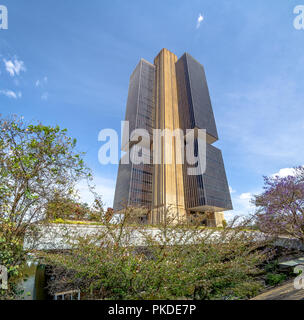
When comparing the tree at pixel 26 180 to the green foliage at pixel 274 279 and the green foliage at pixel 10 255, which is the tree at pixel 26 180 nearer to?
the green foliage at pixel 10 255

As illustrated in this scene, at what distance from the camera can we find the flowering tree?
8.08 metres

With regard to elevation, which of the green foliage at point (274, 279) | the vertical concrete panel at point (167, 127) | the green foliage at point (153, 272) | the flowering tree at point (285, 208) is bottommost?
the green foliage at point (274, 279)

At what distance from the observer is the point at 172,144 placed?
40.4m

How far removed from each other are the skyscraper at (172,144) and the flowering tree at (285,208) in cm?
2347

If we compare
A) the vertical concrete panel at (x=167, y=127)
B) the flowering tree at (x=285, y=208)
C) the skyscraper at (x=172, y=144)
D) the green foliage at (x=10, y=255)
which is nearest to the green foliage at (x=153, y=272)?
the green foliage at (x=10, y=255)

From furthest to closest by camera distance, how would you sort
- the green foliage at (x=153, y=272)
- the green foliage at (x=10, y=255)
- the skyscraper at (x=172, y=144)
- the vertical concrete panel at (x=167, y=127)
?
the skyscraper at (x=172, y=144) < the vertical concrete panel at (x=167, y=127) < the green foliage at (x=10, y=255) < the green foliage at (x=153, y=272)

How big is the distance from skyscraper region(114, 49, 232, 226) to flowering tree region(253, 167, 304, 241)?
77.0 ft

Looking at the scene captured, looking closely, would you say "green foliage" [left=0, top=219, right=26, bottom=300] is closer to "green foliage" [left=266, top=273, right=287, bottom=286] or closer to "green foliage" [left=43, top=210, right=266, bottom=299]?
"green foliage" [left=43, top=210, right=266, bottom=299]

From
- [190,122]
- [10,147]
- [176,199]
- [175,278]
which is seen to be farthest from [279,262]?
[190,122]

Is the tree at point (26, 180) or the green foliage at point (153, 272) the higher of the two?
the tree at point (26, 180)

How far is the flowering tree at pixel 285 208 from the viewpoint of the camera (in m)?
8.08

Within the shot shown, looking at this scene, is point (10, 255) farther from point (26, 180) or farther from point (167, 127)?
point (167, 127)
